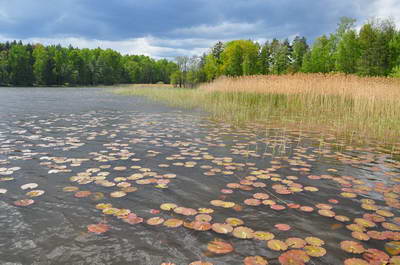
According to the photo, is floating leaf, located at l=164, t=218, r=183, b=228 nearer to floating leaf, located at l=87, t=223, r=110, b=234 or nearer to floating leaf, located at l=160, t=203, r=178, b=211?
floating leaf, located at l=160, t=203, r=178, b=211

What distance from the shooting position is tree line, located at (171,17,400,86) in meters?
40.0

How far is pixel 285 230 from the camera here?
2707 mm

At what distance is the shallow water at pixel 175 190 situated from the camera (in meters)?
2.39

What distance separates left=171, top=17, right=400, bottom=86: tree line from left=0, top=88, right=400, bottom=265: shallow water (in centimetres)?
2513

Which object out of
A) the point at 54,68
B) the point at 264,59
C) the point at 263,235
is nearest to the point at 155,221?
the point at 263,235

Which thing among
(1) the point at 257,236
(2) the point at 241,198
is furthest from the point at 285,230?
(2) the point at 241,198

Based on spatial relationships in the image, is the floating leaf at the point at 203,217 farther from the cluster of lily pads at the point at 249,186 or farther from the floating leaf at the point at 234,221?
the floating leaf at the point at 234,221

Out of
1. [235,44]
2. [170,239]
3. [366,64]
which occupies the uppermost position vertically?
[235,44]

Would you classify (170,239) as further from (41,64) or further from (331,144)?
(41,64)

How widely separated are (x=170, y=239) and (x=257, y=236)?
0.79 meters

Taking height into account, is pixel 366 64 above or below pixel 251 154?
above

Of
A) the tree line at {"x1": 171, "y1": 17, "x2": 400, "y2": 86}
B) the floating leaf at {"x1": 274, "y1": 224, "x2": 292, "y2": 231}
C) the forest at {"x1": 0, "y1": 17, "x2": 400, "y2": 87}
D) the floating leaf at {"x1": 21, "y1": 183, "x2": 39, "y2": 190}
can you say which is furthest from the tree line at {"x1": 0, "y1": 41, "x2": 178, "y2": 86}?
the floating leaf at {"x1": 274, "y1": 224, "x2": 292, "y2": 231}

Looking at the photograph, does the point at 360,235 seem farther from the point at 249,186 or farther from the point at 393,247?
the point at 249,186

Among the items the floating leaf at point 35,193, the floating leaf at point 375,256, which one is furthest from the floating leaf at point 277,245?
the floating leaf at point 35,193
